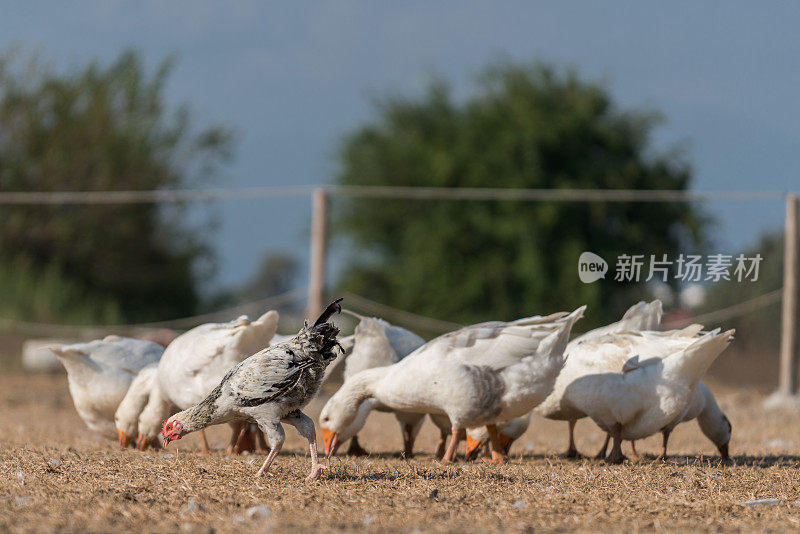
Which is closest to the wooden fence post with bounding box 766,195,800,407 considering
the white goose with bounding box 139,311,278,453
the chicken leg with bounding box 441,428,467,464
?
the chicken leg with bounding box 441,428,467,464

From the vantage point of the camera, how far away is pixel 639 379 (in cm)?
596

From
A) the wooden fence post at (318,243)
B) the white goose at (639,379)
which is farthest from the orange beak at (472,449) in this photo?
the wooden fence post at (318,243)

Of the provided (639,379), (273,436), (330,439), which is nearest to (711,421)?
(639,379)

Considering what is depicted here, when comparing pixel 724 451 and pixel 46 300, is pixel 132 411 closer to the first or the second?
pixel 724 451

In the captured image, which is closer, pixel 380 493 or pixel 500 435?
pixel 380 493

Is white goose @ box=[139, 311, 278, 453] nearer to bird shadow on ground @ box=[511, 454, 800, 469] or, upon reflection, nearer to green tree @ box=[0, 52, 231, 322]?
bird shadow on ground @ box=[511, 454, 800, 469]

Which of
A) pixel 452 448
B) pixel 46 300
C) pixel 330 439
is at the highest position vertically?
pixel 452 448

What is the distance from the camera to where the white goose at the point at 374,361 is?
6.28 metres

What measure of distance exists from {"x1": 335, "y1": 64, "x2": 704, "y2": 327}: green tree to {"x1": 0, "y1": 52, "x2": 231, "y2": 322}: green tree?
3526 millimetres

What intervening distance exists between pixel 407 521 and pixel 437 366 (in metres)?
2.09

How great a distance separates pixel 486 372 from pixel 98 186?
14104mm

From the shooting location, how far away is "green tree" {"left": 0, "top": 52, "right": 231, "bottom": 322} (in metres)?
17.5

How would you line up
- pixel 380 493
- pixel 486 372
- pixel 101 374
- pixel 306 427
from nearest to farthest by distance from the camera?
1. pixel 380 493
2. pixel 306 427
3. pixel 486 372
4. pixel 101 374

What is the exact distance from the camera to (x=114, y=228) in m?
18.2
